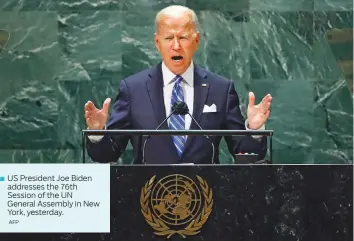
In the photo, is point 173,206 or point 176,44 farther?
point 176,44

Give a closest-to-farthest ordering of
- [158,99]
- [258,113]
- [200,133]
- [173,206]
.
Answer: [173,206], [200,133], [258,113], [158,99]

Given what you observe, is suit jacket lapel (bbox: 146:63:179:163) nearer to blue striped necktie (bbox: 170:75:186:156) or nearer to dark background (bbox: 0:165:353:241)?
blue striped necktie (bbox: 170:75:186:156)

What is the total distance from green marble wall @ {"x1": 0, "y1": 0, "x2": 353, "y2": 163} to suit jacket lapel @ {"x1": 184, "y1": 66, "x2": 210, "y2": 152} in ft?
5.98

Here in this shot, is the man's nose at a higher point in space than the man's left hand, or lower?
higher

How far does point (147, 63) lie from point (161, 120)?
2160mm

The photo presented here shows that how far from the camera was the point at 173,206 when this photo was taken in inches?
193

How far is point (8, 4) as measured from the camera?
8062 mm

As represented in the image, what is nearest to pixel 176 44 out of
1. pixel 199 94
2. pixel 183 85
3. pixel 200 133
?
pixel 183 85

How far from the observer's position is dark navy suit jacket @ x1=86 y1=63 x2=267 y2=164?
5621 mm

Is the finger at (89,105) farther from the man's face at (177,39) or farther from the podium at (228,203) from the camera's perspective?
the man's face at (177,39)

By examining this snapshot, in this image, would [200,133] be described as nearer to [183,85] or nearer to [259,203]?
[259,203]

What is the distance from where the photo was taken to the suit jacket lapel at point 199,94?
586 centimetres
